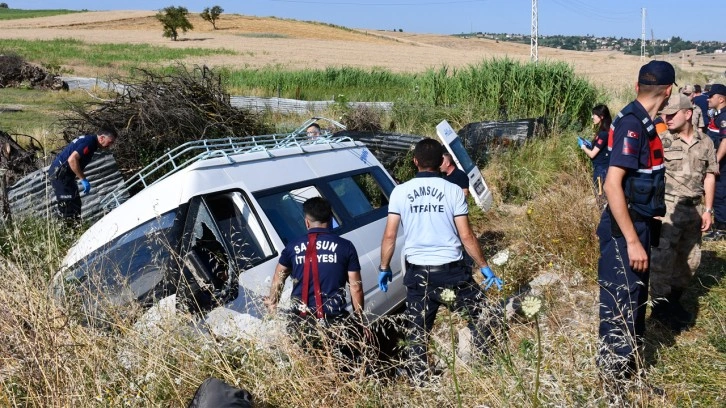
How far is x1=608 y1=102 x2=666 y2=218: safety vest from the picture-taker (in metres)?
3.79

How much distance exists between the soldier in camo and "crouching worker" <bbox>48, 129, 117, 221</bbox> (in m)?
5.98

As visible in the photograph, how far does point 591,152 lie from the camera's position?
7.97 metres

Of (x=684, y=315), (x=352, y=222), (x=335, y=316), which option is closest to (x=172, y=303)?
Answer: (x=335, y=316)

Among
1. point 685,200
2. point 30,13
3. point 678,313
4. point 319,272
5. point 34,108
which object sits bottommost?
point 678,313

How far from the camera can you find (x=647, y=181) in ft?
12.5

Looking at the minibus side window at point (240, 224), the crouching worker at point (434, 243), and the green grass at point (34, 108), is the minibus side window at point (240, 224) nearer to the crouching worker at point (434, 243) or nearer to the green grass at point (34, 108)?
the crouching worker at point (434, 243)

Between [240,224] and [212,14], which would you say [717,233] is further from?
[212,14]

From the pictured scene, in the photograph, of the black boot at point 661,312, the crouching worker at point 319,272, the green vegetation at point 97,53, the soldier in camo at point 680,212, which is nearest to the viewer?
the crouching worker at point 319,272

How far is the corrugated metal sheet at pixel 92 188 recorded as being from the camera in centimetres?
834

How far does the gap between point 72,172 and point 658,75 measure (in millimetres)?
6501

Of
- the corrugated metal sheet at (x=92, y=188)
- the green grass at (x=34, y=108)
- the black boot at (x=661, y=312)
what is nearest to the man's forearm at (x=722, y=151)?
the black boot at (x=661, y=312)

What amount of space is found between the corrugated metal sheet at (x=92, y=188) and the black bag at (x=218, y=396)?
18.2ft

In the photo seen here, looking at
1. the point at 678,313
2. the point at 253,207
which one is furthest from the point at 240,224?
the point at 678,313

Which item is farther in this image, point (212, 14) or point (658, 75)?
point (212, 14)
